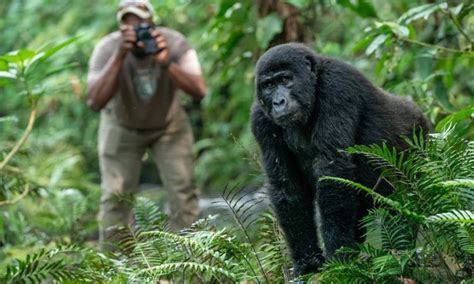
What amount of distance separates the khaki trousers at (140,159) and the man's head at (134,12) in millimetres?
1056

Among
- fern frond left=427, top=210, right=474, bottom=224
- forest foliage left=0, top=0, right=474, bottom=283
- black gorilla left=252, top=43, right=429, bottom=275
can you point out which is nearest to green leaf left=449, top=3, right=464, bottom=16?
forest foliage left=0, top=0, right=474, bottom=283

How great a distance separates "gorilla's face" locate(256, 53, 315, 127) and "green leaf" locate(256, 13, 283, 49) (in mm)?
2269

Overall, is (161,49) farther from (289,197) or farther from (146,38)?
(289,197)

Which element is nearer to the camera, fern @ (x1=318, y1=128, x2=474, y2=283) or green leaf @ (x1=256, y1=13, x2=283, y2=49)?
fern @ (x1=318, y1=128, x2=474, y2=283)

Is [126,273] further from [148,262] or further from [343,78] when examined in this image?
[343,78]

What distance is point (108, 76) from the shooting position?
8266mm

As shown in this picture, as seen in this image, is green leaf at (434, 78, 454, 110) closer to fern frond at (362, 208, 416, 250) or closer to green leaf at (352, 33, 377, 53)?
green leaf at (352, 33, 377, 53)

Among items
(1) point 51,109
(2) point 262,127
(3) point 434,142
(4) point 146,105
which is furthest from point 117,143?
(1) point 51,109

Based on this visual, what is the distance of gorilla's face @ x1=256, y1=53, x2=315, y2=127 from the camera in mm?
5324

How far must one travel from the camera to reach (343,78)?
5363mm

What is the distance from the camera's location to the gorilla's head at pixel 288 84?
17.5 feet

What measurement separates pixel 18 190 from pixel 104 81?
4.59 ft

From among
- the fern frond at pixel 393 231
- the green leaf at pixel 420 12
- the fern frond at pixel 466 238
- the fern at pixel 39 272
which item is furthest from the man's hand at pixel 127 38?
the fern frond at pixel 466 238

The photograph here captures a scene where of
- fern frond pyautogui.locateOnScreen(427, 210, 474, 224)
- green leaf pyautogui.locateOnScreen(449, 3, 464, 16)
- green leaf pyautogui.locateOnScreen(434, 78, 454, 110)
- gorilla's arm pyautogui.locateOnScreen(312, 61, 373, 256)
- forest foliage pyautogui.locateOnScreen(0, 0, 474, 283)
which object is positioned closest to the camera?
fern frond pyautogui.locateOnScreen(427, 210, 474, 224)
